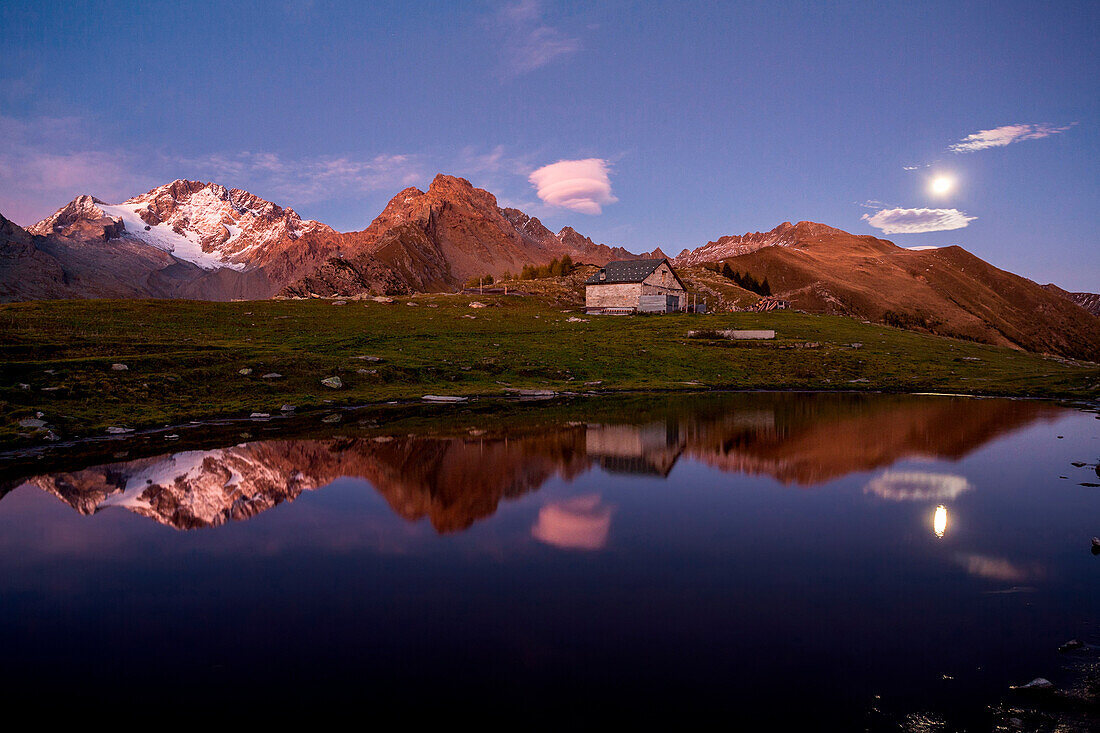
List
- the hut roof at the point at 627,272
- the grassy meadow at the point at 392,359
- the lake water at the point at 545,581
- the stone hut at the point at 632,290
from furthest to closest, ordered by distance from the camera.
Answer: the hut roof at the point at 627,272 → the stone hut at the point at 632,290 → the grassy meadow at the point at 392,359 → the lake water at the point at 545,581

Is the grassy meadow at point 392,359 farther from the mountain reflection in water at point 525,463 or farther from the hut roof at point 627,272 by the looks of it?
the hut roof at point 627,272

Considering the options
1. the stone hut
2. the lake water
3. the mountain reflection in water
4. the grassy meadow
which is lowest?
the lake water

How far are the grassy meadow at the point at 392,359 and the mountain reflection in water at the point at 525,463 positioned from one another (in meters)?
9.83

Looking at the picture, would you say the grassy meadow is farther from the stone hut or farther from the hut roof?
the hut roof

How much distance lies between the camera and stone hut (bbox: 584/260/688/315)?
98250 mm

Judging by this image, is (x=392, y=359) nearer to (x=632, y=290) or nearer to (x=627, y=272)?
(x=632, y=290)

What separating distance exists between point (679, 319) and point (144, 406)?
6823 centimetres

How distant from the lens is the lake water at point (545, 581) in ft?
23.8

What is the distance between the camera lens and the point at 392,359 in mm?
44938

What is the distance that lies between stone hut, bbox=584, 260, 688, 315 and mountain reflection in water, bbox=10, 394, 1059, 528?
68.9 metres

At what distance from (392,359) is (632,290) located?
6477 cm

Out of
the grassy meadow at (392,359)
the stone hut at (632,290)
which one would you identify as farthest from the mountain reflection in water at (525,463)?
the stone hut at (632,290)

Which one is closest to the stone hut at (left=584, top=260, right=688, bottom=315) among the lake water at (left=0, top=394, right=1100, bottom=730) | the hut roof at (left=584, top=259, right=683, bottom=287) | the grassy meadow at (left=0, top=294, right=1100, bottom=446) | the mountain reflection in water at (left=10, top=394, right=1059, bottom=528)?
the hut roof at (left=584, top=259, right=683, bottom=287)

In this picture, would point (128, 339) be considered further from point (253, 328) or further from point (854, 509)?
point (854, 509)
